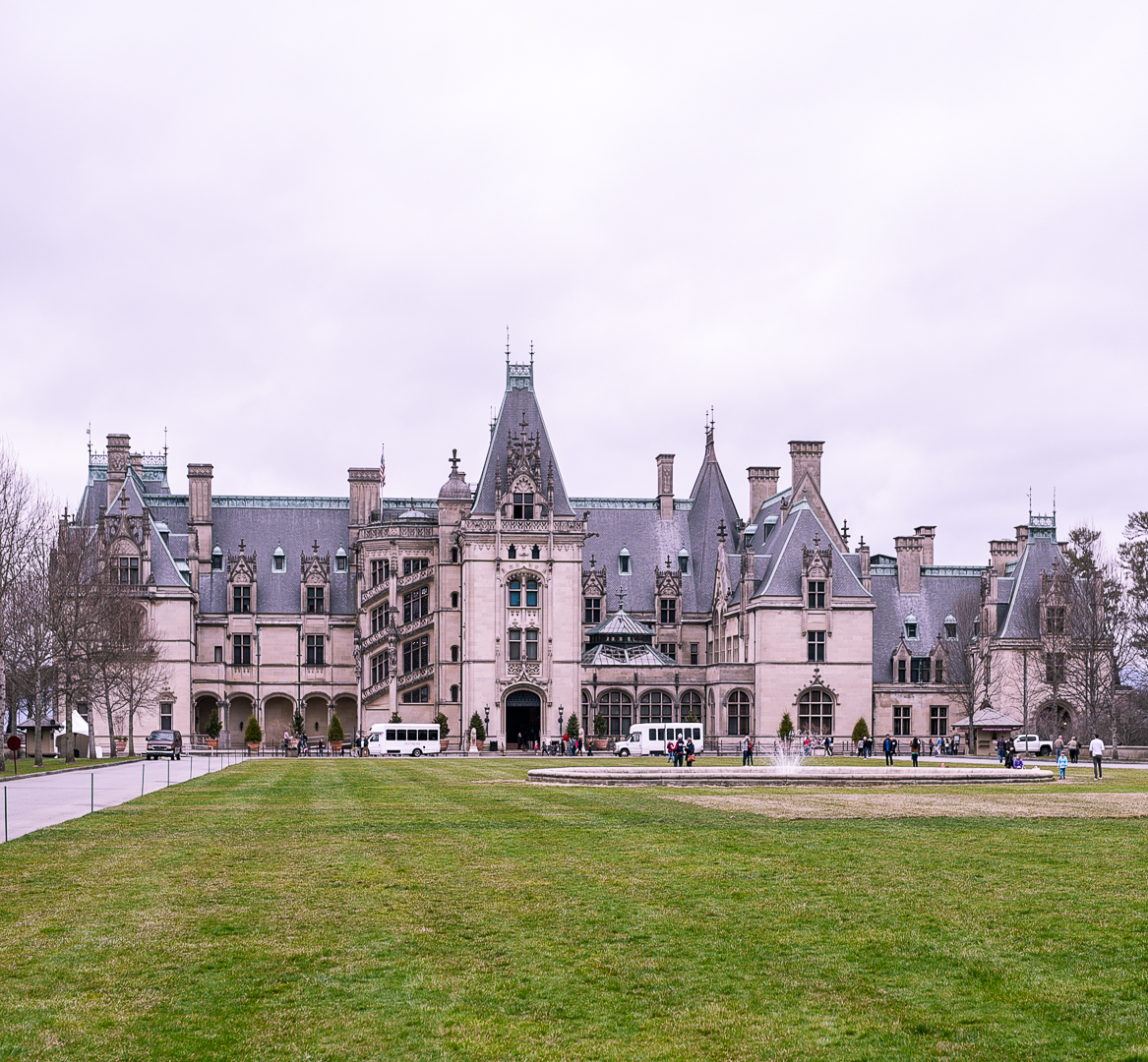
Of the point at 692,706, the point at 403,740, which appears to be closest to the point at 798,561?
the point at 692,706

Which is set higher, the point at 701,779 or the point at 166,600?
the point at 166,600

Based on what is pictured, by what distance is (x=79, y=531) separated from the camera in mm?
79438

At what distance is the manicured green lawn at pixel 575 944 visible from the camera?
41.5 ft

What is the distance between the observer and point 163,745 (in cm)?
8406

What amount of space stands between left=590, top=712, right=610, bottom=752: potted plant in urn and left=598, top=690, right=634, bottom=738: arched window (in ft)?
15.3

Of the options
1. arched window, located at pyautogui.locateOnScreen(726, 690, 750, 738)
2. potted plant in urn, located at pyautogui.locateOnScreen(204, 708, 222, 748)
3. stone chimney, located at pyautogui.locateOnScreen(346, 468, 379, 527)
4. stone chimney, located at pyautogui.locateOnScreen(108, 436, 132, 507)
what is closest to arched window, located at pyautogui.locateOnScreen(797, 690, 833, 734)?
arched window, located at pyautogui.locateOnScreen(726, 690, 750, 738)

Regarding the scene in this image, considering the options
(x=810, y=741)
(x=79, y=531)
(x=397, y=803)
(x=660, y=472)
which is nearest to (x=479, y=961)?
(x=397, y=803)

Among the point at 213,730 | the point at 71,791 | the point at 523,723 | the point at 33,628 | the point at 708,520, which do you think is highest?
the point at 708,520

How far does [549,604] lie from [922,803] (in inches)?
2318

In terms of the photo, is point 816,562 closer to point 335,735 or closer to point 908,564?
point 908,564

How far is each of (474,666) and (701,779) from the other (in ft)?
151

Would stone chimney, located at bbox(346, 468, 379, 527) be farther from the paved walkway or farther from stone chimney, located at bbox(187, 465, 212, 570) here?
the paved walkway

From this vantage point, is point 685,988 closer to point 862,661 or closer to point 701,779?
point 701,779

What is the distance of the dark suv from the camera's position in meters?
79.3
